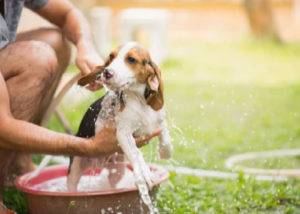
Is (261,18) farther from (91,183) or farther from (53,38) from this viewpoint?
(91,183)

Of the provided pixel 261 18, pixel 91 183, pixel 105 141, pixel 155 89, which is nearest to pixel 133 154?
pixel 105 141

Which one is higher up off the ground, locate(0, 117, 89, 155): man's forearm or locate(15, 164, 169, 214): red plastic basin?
locate(0, 117, 89, 155): man's forearm

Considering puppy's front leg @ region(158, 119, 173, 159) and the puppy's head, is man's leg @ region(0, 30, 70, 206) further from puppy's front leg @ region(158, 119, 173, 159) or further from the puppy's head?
puppy's front leg @ region(158, 119, 173, 159)

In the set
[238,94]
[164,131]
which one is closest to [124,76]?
[164,131]

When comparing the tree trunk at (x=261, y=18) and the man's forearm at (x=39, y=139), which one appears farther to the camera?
the tree trunk at (x=261, y=18)

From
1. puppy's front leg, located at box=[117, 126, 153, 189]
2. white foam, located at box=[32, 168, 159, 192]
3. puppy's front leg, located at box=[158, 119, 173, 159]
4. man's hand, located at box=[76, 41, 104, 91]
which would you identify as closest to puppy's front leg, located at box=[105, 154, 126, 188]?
white foam, located at box=[32, 168, 159, 192]

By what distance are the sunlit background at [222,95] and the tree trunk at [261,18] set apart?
26mm

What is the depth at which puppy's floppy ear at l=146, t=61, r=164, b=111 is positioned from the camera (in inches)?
94.6

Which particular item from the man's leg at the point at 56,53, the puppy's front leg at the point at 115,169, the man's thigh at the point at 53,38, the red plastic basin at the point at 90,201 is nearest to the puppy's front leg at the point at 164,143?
the red plastic basin at the point at 90,201

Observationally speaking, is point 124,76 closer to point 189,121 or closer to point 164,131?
point 164,131

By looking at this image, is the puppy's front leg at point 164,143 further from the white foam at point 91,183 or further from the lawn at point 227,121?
the white foam at point 91,183

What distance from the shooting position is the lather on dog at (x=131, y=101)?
235cm

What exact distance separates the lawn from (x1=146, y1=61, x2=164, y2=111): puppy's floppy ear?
0.23m

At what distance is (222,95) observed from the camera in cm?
733
